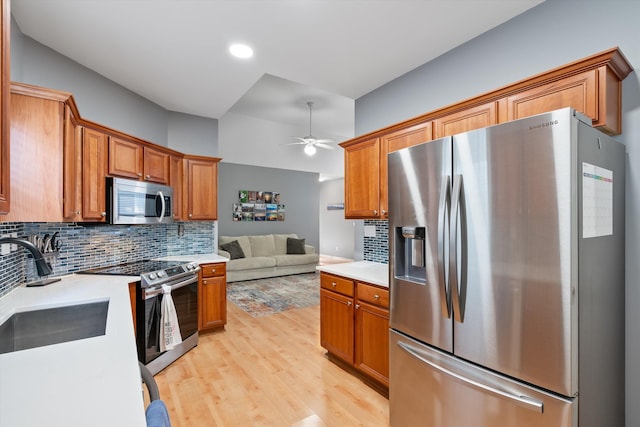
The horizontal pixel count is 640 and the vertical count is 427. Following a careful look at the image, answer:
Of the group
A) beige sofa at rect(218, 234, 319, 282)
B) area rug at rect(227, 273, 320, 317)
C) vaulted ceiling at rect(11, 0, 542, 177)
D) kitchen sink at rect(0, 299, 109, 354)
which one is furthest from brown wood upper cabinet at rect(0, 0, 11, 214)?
beige sofa at rect(218, 234, 319, 282)

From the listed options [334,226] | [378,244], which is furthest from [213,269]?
[334,226]

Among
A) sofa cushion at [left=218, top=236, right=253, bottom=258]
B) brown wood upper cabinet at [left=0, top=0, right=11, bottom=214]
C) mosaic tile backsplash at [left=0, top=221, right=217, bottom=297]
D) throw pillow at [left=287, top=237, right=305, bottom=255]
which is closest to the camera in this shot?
brown wood upper cabinet at [left=0, top=0, right=11, bottom=214]

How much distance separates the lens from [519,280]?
1.35 m

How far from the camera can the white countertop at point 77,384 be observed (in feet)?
2.39

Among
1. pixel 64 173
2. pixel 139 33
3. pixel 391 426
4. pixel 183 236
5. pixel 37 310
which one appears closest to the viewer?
pixel 37 310

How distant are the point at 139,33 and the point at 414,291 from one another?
277 centimetres

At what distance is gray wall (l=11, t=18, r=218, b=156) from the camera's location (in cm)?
247

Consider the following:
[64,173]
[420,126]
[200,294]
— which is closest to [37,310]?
[64,173]

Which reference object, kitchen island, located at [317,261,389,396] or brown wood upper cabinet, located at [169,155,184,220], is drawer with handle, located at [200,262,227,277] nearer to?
brown wood upper cabinet, located at [169,155,184,220]

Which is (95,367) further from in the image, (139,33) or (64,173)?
(139,33)

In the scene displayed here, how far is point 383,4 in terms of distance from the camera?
6.64ft

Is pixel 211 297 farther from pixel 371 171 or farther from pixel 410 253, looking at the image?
pixel 410 253

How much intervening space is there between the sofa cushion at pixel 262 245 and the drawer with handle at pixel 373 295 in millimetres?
5010

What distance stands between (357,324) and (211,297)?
1825 mm
